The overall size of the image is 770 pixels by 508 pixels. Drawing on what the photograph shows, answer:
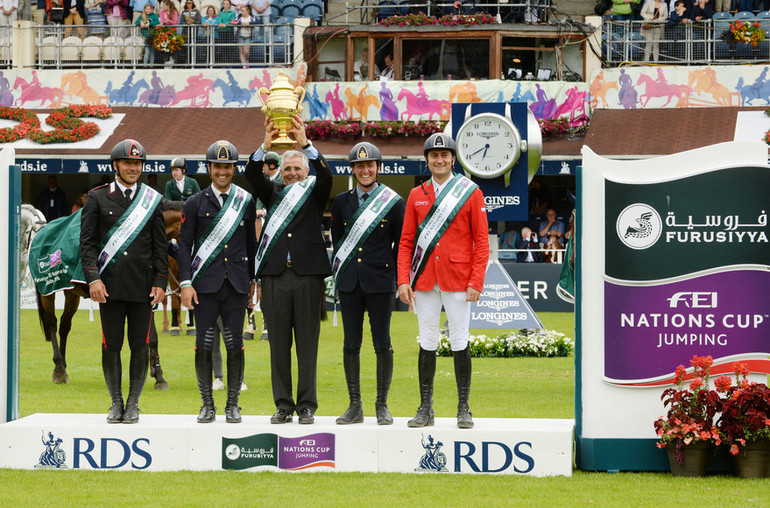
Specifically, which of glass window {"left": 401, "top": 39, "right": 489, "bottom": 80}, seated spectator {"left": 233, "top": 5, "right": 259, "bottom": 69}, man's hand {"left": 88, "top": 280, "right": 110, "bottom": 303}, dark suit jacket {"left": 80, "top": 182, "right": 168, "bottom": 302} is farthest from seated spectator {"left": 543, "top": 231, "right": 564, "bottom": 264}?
man's hand {"left": 88, "top": 280, "right": 110, "bottom": 303}

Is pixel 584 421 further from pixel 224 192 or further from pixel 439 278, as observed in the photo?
pixel 224 192

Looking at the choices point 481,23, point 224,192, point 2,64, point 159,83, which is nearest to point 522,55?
point 481,23

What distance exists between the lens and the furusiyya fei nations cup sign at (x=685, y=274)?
8.55 meters

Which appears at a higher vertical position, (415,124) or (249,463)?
(415,124)

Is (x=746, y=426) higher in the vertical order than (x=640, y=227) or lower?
lower

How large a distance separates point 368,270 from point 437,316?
0.59m

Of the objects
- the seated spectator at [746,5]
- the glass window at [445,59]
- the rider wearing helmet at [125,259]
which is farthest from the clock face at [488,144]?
the seated spectator at [746,5]

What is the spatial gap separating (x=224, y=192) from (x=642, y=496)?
369cm

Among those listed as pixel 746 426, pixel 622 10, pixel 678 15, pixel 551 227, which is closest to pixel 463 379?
pixel 746 426

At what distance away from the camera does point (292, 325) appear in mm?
9227

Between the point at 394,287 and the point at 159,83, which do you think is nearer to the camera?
the point at 394,287

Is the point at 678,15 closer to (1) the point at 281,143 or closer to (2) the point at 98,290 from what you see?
(1) the point at 281,143

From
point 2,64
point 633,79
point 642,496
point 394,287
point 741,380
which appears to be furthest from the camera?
point 2,64

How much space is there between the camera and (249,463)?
28.5ft
